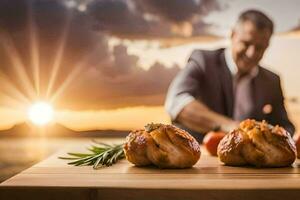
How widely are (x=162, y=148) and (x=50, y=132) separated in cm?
152

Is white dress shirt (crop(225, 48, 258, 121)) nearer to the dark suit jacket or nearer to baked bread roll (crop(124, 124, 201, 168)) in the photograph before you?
the dark suit jacket

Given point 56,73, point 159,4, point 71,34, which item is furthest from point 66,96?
point 159,4

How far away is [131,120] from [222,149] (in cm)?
135

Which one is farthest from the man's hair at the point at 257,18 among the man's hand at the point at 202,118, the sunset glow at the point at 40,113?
the sunset glow at the point at 40,113

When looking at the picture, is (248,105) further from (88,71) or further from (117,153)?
(117,153)

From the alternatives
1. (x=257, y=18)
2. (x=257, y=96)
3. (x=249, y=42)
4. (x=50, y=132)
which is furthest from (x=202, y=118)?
(x=50, y=132)

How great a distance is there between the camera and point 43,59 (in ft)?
10.4

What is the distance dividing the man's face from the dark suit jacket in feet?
0.23

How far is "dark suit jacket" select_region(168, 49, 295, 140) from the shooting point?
3.21 meters

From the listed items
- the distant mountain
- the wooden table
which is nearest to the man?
the distant mountain

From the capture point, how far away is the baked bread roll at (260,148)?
183cm

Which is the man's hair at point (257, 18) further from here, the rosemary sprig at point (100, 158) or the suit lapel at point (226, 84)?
the rosemary sprig at point (100, 158)

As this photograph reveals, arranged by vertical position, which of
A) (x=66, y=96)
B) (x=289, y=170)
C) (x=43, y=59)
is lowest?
(x=289, y=170)

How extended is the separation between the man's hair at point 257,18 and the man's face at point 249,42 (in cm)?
2
